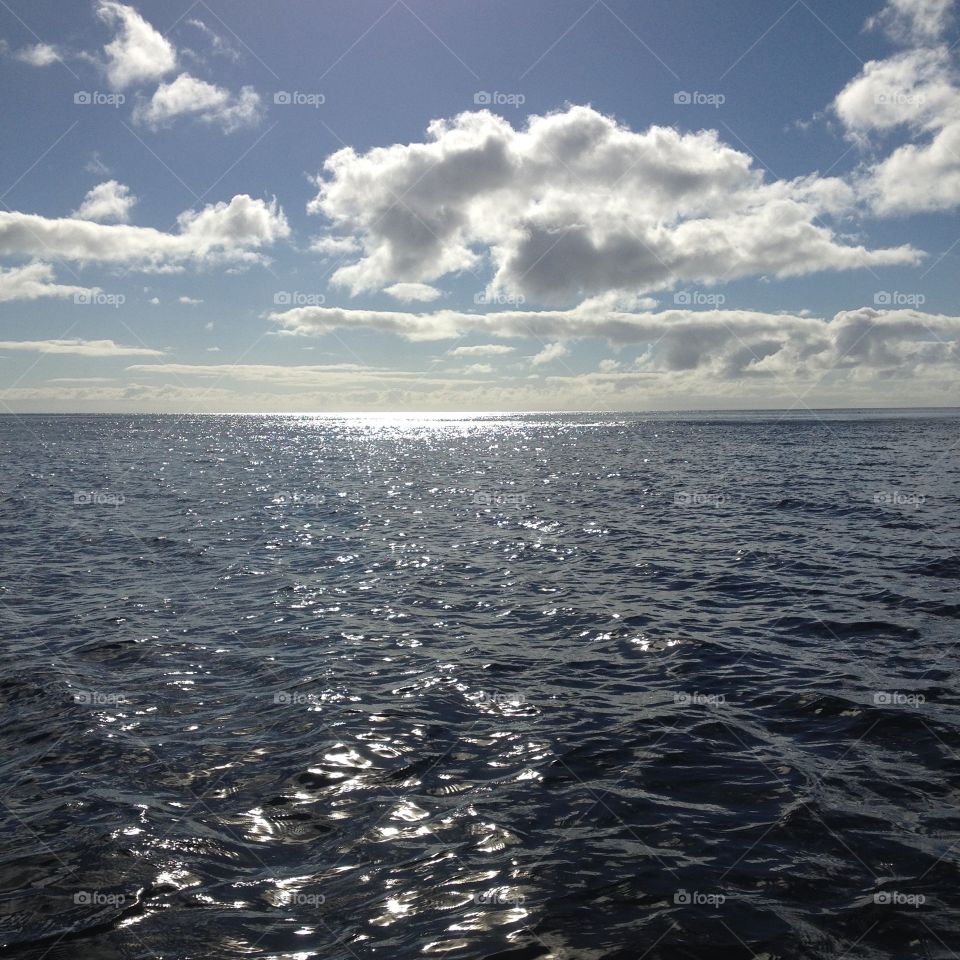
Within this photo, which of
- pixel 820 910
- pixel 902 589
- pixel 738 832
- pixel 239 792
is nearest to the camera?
pixel 820 910

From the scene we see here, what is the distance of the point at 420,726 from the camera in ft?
39.5

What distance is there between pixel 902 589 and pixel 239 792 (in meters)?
20.1

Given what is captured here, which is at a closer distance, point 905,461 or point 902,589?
point 902,589

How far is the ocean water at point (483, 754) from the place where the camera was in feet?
23.5

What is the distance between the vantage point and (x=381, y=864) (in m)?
8.11

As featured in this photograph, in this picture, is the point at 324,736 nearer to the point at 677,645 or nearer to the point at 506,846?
the point at 506,846

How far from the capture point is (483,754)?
433 inches

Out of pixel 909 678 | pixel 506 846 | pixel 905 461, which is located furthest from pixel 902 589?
pixel 905 461

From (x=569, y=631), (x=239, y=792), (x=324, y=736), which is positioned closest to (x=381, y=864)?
(x=239, y=792)

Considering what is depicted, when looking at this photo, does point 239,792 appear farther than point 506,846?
Yes

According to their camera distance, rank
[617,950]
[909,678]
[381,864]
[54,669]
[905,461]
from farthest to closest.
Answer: [905,461]
[54,669]
[909,678]
[381,864]
[617,950]

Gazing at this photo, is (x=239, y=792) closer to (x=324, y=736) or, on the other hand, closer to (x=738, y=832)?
(x=324, y=736)

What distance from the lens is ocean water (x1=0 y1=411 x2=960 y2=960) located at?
23.5ft

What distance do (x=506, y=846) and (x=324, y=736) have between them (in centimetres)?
440
